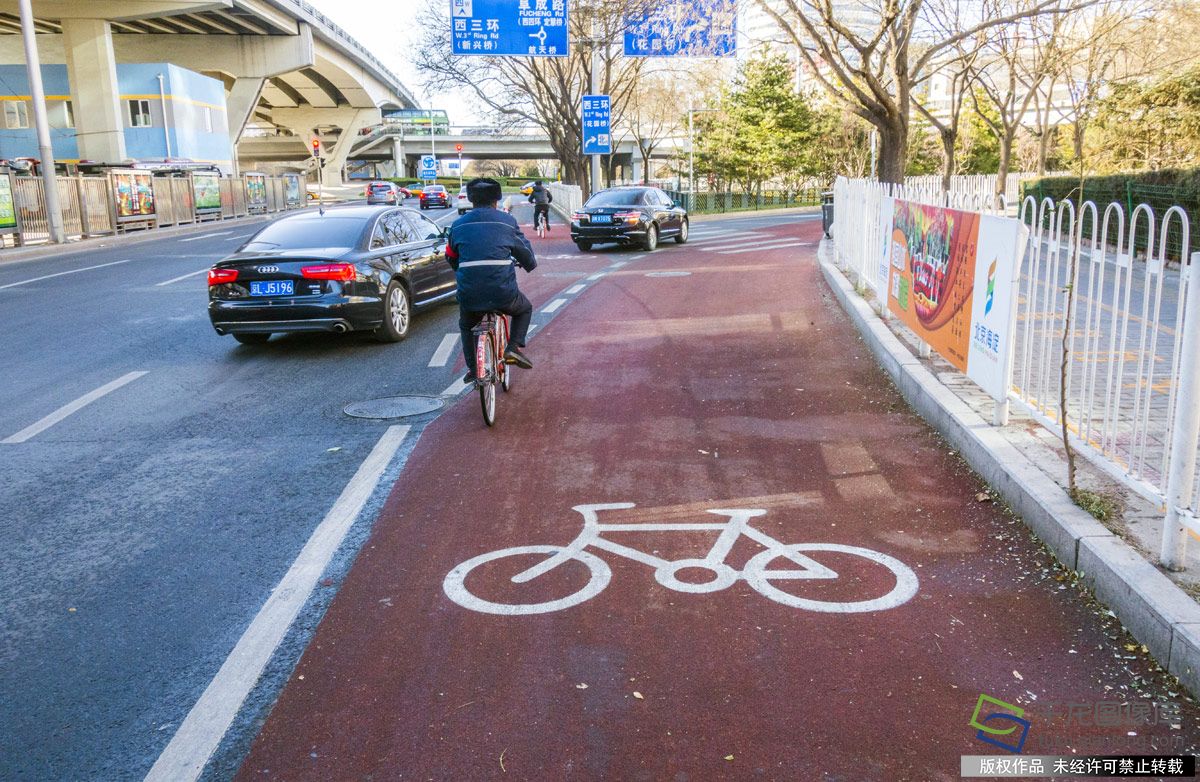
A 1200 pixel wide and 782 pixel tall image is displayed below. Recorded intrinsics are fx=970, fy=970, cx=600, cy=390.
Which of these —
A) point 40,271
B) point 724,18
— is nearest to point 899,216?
point 724,18

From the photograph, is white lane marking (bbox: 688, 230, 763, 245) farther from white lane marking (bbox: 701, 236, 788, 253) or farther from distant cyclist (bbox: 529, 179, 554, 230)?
distant cyclist (bbox: 529, 179, 554, 230)

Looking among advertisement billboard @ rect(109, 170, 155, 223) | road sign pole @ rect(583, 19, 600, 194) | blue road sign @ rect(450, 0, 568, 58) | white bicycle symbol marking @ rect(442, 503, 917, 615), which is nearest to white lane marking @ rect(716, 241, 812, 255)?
road sign pole @ rect(583, 19, 600, 194)

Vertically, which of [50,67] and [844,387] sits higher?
[50,67]

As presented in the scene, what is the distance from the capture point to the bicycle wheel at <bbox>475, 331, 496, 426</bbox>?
24.4 feet

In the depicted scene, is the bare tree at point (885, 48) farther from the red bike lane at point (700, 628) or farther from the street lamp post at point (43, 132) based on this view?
the street lamp post at point (43, 132)

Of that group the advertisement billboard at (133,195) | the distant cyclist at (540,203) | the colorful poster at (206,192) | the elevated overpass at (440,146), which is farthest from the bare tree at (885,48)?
the elevated overpass at (440,146)

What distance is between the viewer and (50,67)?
5384cm

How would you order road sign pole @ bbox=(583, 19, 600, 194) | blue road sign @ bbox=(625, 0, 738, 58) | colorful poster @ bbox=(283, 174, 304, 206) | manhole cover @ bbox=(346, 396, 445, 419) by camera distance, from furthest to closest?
colorful poster @ bbox=(283, 174, 304, 206) < road sign pole @ bbox=(583, 19, 600, 194) < blue road sign @ bbox=(625, 0, 738, 58) < manhole cover @ bbox=(346, 396, 445, 419)

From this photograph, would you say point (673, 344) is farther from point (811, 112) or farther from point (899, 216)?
point (811, 112)

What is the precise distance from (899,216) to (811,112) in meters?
51.6

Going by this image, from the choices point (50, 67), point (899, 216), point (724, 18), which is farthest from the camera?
point (50, 67)

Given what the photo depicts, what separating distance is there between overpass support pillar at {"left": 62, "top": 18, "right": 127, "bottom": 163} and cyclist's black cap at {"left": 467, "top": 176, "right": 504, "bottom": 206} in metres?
47.2

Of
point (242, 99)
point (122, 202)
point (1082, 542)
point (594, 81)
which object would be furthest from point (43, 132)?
point (242, 99)

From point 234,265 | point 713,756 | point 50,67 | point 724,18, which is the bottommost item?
point 713,756
